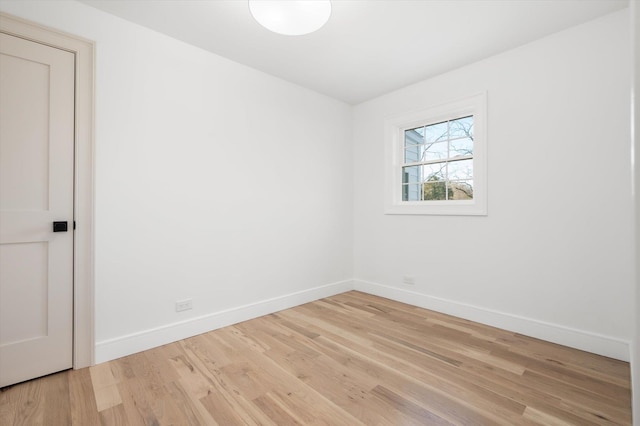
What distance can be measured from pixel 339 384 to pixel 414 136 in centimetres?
297

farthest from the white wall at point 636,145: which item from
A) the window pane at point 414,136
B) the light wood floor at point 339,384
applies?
the window pane at point 414,136

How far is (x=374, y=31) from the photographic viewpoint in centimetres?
252

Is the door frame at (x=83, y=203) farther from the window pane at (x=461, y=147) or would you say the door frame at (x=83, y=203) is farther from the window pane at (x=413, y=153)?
the window pane at (x=461, y=147)

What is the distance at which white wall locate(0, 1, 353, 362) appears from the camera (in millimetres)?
2248

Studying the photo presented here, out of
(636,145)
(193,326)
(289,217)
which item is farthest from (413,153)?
(193,326)

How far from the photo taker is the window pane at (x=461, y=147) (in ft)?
10.5

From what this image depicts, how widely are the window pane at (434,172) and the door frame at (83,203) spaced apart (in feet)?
10.8

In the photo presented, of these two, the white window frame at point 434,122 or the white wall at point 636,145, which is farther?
the white window frame at point 434,122

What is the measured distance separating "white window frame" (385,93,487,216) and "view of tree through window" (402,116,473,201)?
76 mm

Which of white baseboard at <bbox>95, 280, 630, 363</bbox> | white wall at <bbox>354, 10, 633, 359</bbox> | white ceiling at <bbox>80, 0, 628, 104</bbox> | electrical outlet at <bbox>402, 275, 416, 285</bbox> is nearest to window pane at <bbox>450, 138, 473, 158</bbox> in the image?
white wall at <bbox>354, 10, 633, 359</bbox>

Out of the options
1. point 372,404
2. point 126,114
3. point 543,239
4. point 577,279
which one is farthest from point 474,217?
point 126,114

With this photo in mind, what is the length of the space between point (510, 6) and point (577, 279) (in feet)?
7.24

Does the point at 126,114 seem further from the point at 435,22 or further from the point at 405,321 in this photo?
the point at 405,321

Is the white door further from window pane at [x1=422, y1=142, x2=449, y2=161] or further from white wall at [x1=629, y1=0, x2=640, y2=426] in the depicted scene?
window pane at [x1=422, y1=142, x2=449, y2=161]
